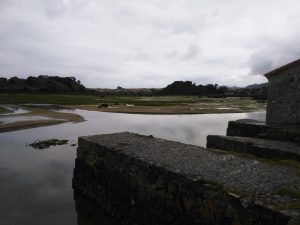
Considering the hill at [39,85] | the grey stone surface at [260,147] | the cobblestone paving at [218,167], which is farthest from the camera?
the hill at [39,85]

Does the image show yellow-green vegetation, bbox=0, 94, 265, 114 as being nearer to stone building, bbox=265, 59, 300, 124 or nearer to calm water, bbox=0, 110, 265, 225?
calm water, bbox=0, 110, 265, 225

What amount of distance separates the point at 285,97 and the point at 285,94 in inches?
6.2

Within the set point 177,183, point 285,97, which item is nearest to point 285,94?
point 285,97

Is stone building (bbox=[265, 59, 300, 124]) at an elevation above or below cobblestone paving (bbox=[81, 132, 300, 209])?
above

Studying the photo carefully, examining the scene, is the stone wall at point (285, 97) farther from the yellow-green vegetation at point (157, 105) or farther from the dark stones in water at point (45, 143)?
the yellow-green vegetation at point (157, 105)

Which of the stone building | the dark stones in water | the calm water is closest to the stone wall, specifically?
the stone building

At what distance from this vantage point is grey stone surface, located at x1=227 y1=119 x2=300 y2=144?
13.2 metres

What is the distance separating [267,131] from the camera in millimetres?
14500

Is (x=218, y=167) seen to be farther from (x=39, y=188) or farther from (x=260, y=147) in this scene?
(x=39, y=188)

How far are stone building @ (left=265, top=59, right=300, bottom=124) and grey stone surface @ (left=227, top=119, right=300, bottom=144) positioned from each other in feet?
3.10

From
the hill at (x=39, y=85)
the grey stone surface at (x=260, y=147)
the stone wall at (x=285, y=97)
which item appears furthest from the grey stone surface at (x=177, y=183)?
the hill at (x=39, y=85)

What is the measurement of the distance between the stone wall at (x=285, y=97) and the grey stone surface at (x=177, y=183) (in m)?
7.45

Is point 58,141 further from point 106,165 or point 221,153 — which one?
point 221,153

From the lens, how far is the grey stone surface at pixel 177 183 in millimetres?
5992
